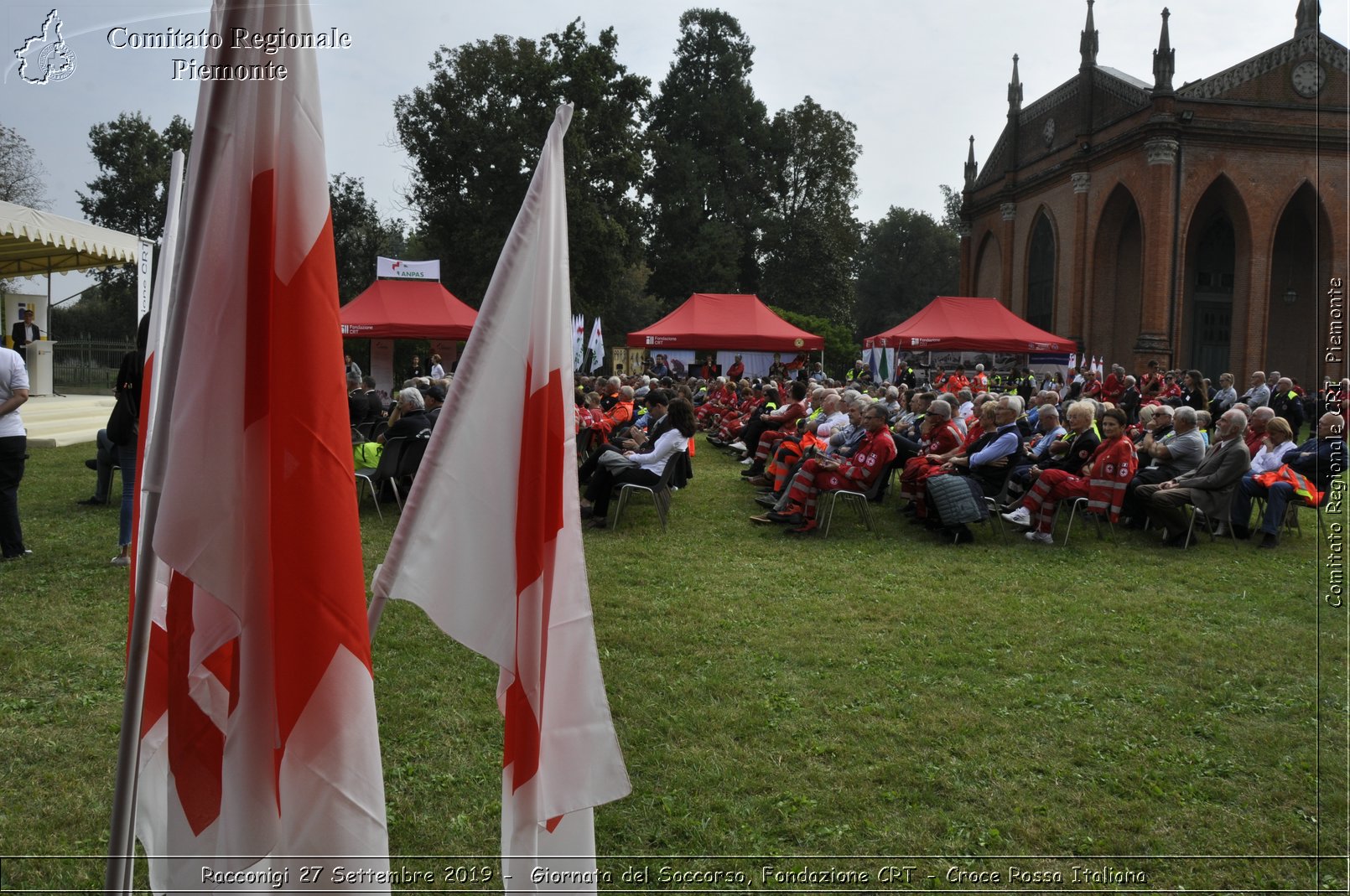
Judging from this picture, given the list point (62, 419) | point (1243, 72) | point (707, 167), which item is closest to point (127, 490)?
point (62, 419)

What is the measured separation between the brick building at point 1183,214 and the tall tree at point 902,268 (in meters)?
25.7

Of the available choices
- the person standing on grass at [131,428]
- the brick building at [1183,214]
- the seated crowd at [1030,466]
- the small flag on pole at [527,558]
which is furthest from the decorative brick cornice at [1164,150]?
the small flag on pole at [527,558]

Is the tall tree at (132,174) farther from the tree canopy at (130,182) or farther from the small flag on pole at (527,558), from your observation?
the small flag on pole at (527,558)

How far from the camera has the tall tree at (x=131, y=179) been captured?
128 feet

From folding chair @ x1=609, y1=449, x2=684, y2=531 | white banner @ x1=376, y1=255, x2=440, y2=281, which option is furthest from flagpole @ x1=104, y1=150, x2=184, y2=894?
white banner @ x1=376, y1=255, x2=440, y2=281

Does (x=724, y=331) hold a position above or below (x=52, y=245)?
below

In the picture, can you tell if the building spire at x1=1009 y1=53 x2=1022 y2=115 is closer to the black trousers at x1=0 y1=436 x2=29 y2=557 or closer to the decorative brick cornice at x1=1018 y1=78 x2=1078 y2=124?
the decorative brick cornice at x1=1018 y1=78 x2=1078 y2=124

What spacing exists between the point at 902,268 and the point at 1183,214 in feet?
119

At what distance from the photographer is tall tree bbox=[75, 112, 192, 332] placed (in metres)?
39.1

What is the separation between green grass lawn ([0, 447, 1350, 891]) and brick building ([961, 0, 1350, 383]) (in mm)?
25860

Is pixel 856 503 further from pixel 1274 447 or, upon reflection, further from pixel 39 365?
pixel 39 365

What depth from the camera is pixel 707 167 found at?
167 ft

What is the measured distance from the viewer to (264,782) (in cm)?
187

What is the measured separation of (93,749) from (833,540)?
251 inches
